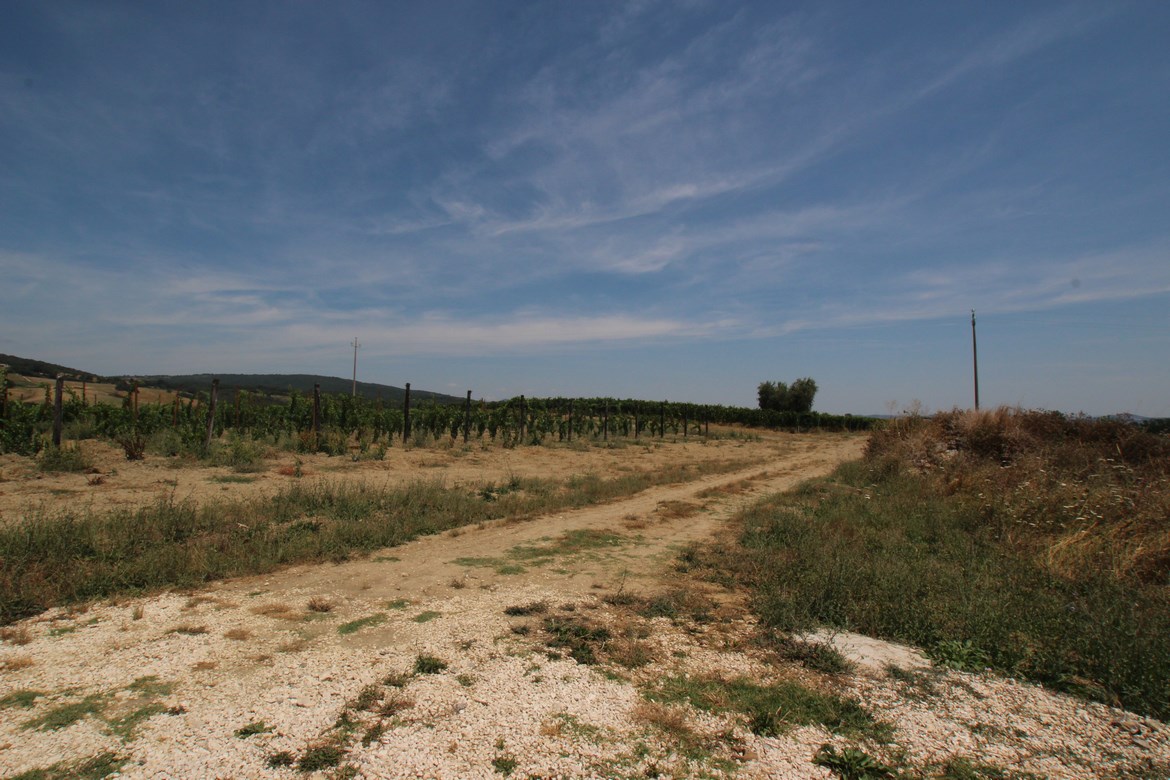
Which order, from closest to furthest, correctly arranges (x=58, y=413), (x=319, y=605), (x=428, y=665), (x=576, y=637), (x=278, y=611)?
1. (x=428, y=665)
2. (x=576, y=637)
3. (x=278, y=611)
4. (x=319, y=605)
5. (x=58, y=413)

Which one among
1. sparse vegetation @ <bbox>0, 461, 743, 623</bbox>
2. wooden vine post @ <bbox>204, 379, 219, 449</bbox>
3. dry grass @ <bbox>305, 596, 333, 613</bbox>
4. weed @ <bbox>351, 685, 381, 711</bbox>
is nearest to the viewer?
weed @ <bbox>351, 685, 381, 711</bbox>

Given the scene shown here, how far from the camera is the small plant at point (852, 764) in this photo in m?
2.76

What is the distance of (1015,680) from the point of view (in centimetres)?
382

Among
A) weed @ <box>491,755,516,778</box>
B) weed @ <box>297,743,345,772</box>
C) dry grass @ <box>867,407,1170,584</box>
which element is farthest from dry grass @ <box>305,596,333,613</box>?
dry grass @ <box>867,407,1170,584</box>

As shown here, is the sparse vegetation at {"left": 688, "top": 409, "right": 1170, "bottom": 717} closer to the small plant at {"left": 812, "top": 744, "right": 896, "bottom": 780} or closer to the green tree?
the small plant at {"left": 812, "top": 744, "right": 896, "bottom": 780}

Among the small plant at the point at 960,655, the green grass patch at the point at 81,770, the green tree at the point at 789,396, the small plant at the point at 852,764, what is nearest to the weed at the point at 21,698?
the green grass patch at the point at 81,770

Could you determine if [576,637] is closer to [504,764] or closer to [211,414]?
[504,764]

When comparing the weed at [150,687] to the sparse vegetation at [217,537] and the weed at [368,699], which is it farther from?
the sparse vegetation at [217,537]

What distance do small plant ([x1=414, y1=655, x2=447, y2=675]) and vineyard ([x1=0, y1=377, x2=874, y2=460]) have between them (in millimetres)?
12834

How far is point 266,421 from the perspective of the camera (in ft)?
63.4

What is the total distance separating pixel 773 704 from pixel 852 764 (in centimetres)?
64

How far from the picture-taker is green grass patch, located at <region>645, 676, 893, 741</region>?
3.17 metres

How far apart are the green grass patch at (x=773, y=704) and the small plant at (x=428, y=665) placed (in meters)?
1.36

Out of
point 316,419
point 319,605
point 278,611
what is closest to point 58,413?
point 316,419
